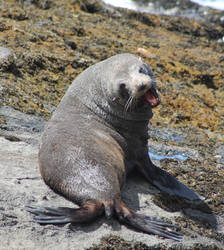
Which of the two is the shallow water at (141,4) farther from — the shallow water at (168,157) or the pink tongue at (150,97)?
the pink tongue at (150,97)

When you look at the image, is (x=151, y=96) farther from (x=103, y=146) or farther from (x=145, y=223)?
(x=145, y=223)

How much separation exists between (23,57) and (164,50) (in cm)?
409

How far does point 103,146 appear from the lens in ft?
15.5

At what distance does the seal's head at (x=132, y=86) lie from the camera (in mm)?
4770

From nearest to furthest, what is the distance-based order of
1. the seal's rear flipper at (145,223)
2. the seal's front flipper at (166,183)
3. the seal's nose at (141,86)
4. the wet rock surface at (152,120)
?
the wet rock surface at (152,120) < the seal's rear flipper at (145,223) < the seal's nose at (141,86) < the seal's front flipper at (166,183)

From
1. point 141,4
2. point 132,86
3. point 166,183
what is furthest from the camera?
point 141,4

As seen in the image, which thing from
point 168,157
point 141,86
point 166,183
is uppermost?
point 141,86

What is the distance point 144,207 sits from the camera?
455cm

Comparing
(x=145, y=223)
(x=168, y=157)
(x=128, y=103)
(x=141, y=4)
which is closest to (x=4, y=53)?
(x=168, y=157)

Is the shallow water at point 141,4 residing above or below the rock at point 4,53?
above

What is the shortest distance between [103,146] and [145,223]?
106 centimetres

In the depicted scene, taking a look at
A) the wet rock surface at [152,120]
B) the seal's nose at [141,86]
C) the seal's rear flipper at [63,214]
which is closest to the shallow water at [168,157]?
the wet rock surface at [152,120]

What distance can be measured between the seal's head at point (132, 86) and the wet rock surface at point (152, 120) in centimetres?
91

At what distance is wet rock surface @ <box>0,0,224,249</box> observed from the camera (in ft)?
12.5
